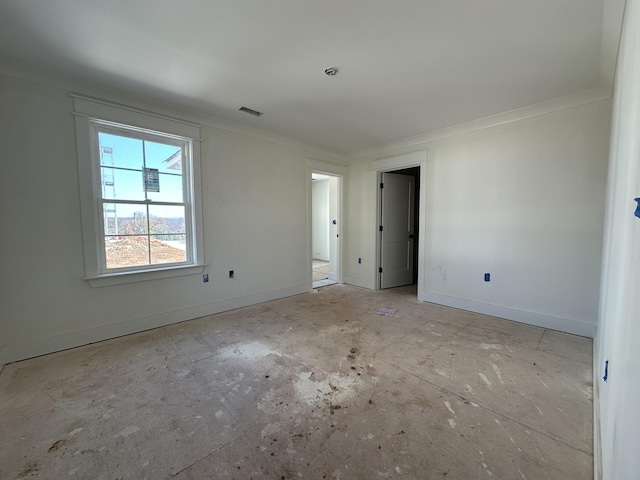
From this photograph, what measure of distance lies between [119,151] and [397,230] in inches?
168

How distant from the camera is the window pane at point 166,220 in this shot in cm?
307

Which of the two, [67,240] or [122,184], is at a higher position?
[122,184]

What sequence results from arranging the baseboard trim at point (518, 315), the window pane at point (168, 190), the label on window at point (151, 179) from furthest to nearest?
the window pane at point (168, 190) → the label on window at point (151, 179) → the baseboard trim at point (518, 315)

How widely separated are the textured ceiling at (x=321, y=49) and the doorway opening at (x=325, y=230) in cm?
230

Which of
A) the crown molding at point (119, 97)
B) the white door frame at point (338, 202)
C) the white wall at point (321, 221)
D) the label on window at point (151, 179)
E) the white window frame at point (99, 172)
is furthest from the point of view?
the white wall at point (321, 221)

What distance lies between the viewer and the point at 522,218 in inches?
125

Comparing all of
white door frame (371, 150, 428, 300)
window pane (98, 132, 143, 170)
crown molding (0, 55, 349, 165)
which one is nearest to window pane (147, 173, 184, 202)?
window pane (98, 132, 143, 170)

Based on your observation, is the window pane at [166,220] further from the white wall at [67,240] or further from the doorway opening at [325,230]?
the doorway opening at [325,230]

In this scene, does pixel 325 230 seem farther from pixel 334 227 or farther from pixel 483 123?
pixel 483 123

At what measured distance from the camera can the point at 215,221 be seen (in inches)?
138

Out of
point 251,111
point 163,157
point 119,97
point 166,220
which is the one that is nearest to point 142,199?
point 166,220

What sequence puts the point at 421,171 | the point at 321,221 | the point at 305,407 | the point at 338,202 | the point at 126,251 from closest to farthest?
the point at 305,407 → the point at 126,251 → the point at 421,171 → the point at 338,202 → the point at 321,221

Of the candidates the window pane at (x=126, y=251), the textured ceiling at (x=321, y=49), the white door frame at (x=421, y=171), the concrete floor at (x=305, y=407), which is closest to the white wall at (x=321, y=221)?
the white door frame at (x=421, y=171)

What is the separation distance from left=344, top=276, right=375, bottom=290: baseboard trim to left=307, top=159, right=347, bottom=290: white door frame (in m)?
0.13
